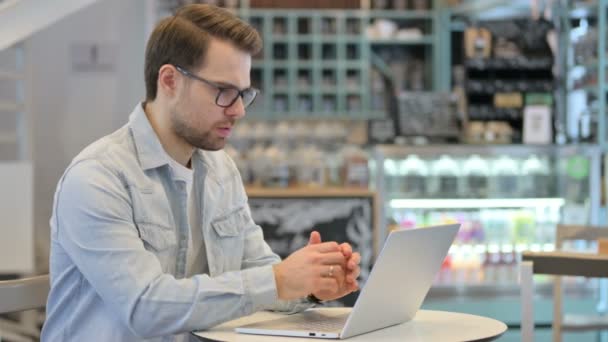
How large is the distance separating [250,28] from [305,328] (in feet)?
2.33

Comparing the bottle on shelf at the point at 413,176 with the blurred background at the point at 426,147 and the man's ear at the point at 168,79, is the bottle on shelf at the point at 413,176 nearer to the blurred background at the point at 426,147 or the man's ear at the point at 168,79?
the blurred background at the point at 426,147

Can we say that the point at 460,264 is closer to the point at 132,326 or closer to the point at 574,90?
the point at 574,90

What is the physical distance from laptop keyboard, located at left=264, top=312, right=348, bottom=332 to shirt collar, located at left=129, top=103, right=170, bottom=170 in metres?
0.46

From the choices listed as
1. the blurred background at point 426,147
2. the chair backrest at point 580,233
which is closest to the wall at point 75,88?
the blurred background at point 426,147

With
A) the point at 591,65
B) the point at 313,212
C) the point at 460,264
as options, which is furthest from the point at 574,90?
the point at 313,212

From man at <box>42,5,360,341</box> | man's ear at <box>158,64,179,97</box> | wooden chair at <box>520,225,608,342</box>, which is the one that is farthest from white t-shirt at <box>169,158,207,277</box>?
wooden chair at <box>520,225,608,342</box>

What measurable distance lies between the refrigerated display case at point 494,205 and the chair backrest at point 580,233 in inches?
60.4

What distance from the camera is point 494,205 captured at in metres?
5.96

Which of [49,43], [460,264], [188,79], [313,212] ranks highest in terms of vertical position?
[49,43]

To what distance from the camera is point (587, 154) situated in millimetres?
5895

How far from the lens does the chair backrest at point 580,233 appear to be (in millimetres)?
4137

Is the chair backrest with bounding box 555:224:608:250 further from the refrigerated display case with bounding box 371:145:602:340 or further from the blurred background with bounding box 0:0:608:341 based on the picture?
the refrigerated display case with bounding box 371:145:602:340

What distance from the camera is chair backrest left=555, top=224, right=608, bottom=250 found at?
4.14 m

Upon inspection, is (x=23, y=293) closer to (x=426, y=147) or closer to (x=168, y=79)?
(x=168, y=79)
